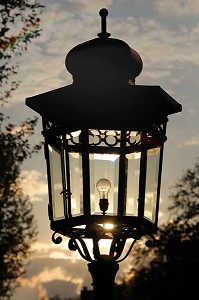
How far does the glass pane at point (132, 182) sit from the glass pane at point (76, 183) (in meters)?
0.46

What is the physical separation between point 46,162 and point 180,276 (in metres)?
35.4

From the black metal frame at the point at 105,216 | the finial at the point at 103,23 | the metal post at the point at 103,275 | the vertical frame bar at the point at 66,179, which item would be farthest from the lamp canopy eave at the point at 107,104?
the metal post at the point at 103,275

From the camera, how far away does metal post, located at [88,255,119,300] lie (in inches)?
272

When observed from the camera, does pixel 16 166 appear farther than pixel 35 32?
Yes

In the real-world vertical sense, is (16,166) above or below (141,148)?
above

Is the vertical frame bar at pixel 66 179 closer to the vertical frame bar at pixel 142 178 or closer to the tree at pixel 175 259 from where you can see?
the vertical frame bar at pixel 142 178

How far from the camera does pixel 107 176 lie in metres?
6.86

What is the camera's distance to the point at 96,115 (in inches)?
266

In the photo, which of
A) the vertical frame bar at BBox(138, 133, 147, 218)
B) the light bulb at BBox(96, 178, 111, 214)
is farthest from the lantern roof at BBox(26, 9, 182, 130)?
the light bulb at BBox(96, 178, 111, 214)

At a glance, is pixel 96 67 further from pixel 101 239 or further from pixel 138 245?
pixel 138 245

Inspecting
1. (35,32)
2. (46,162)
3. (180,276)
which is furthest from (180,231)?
(46,162)

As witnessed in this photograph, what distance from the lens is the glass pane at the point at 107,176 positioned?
22.4 ft

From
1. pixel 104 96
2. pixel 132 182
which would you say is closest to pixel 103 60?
pixel 104 96

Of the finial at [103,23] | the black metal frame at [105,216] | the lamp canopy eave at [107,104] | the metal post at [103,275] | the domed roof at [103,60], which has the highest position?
the finial at [103,23]
